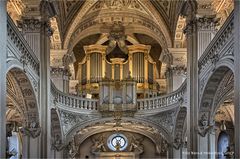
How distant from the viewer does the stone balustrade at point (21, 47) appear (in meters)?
18.1

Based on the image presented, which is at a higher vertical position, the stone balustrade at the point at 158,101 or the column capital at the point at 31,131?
the stone balustrade at the point at 158,101

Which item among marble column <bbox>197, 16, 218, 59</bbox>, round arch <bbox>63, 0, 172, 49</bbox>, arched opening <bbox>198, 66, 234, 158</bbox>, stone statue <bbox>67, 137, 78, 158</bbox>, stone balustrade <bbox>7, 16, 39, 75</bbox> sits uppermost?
round arch <bbox>63, 0, 172, 49</bbox>

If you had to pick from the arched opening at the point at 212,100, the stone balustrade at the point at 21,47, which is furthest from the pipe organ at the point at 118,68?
the stone balustrade at the point at 21,47

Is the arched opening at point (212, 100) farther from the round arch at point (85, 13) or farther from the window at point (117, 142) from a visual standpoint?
the window at point (117, 142)

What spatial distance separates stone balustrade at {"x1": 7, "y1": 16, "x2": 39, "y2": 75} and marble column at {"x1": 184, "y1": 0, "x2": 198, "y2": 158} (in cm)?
602

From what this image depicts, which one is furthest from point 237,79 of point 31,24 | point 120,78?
point 120,78

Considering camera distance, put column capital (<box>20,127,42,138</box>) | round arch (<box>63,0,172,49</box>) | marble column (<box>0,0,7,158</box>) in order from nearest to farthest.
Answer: marble column (<box>0,0,7,158</box>) < column capital (<box>20,127,42,138</box>) < round arch (<box>63,0,172,49</box>)

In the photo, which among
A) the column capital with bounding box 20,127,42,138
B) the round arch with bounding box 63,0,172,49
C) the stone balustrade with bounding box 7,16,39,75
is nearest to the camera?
the stone balustrade with bounding box 7,16,39,75

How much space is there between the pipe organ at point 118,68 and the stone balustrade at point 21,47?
478 inches

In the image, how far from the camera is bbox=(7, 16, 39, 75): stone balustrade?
18109mm

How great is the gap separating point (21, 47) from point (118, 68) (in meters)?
15.9

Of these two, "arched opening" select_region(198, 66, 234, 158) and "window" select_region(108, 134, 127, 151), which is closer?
"arched opening" select_region(198, 66, 234, 158)

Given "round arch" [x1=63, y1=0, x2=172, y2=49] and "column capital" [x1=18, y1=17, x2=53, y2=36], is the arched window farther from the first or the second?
"column capital" [x1=18, y1=17, x2=53, y2=36]

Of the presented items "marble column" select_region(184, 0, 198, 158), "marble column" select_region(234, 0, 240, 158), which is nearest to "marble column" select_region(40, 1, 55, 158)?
"marble column" select_region(184, 0, 198, 158)
